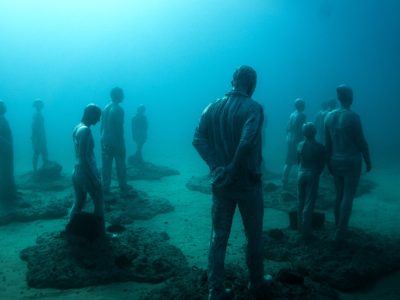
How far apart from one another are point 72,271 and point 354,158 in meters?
5.47

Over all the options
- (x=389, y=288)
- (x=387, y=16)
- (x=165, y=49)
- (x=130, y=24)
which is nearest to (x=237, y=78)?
Result: (x=389, y=288)

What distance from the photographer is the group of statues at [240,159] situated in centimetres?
436

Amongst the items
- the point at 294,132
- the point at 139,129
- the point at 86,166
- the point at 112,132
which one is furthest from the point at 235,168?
the point at 139,129

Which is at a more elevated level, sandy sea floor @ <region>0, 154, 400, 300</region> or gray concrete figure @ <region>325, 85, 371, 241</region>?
gray concrete figure @ <region>325, 85, 371, 241</region>

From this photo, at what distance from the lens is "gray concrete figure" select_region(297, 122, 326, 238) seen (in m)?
7.00

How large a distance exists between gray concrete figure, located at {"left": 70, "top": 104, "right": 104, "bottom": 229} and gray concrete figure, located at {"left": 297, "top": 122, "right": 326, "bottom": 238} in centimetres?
410

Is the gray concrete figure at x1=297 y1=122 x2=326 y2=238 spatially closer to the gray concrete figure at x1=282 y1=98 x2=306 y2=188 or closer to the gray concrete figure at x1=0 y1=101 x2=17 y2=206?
the gray concrete figure at x1=282 y1=98 x2=306 y2=188

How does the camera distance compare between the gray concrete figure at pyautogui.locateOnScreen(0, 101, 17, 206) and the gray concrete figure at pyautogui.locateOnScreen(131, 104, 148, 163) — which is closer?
the gray concrete figure at pyautogui.locateOnScreen(0, 101, 17, 206)

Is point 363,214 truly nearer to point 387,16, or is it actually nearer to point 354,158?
point 354,158

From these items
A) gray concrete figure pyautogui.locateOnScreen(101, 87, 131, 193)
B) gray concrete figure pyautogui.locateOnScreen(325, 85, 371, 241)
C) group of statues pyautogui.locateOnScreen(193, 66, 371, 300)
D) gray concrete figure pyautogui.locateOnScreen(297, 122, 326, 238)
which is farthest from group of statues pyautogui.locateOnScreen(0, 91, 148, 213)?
→ gray concrete figure pyautogui.locateOnScreen(325, 85, 371, 241)

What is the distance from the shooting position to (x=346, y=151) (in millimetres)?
6734

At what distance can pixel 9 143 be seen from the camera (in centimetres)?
1090

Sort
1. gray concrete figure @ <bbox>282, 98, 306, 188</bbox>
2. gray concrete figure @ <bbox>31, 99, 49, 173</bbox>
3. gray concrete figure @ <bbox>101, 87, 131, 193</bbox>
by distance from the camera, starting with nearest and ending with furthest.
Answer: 1. gray concrete figure @ <bbox>101, 87, 131, 193</bbox>
2. gray concrete figure @ <bbox>282, 98, 306, 188</bbox>
3. gray concrete figure @ <bbox>31, 99, 49, 173</bbox>

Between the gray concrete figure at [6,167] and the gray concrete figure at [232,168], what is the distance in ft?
27.1
